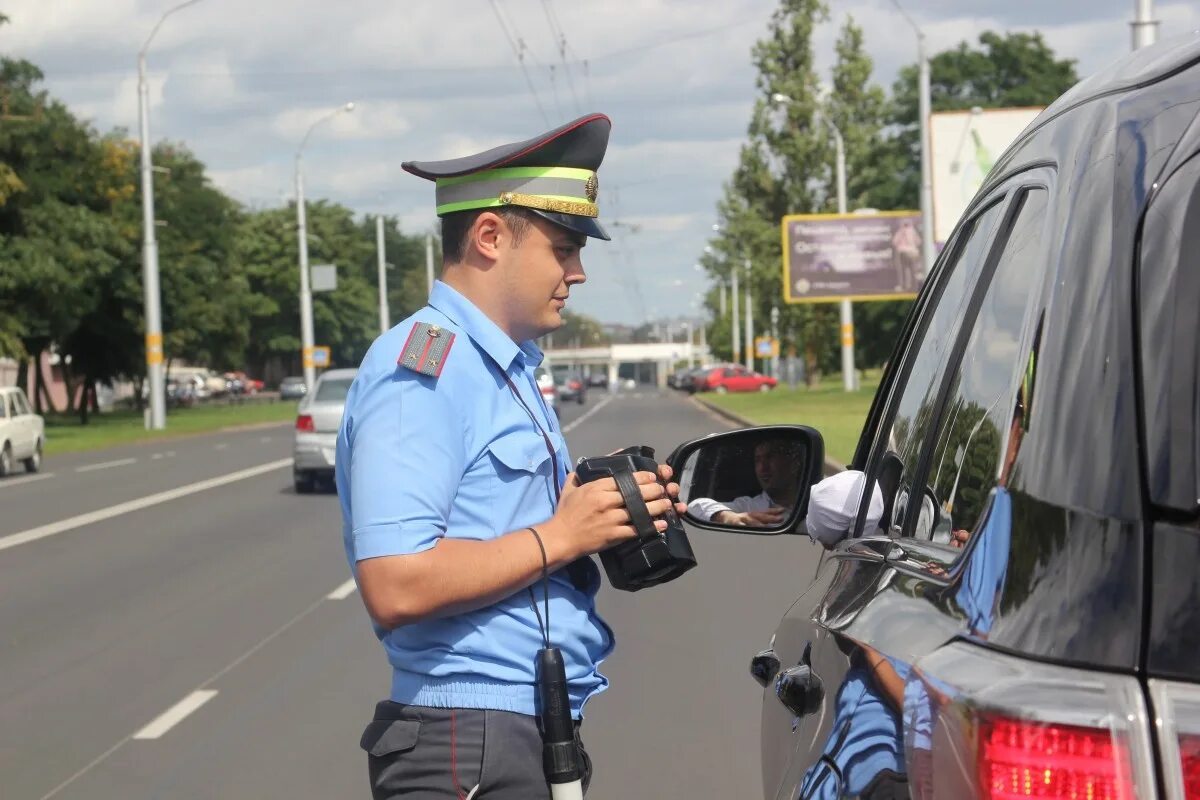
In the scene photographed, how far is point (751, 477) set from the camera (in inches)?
131

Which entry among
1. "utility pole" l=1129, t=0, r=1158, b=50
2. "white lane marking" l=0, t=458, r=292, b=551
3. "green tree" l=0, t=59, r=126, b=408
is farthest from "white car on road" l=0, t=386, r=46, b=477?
"utility pole" l=1129, t=0, r=1158, b=50

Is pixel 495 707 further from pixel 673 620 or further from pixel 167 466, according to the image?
pixel 167 466

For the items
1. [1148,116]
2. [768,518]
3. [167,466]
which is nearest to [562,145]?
[768,518]

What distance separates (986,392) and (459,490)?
858mm

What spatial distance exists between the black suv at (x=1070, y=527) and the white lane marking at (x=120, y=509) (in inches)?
582

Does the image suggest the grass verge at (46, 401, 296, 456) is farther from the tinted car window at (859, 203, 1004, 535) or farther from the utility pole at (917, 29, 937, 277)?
the tinted car window at (859, 203, 1004, 535)

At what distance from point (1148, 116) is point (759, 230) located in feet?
209

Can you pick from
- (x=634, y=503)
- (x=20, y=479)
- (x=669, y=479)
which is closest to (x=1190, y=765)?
(x=634, y=503)

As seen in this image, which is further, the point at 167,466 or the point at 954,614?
the point at 167,466

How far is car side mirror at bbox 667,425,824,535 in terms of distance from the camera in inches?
126

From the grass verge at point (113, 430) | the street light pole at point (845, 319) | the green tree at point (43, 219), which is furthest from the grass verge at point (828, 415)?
the green tree at point (43, 219)

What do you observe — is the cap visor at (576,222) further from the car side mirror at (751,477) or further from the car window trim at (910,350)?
the car window trim at (910,350)

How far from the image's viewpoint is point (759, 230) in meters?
65.1

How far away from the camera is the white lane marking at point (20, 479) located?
1035 inches
